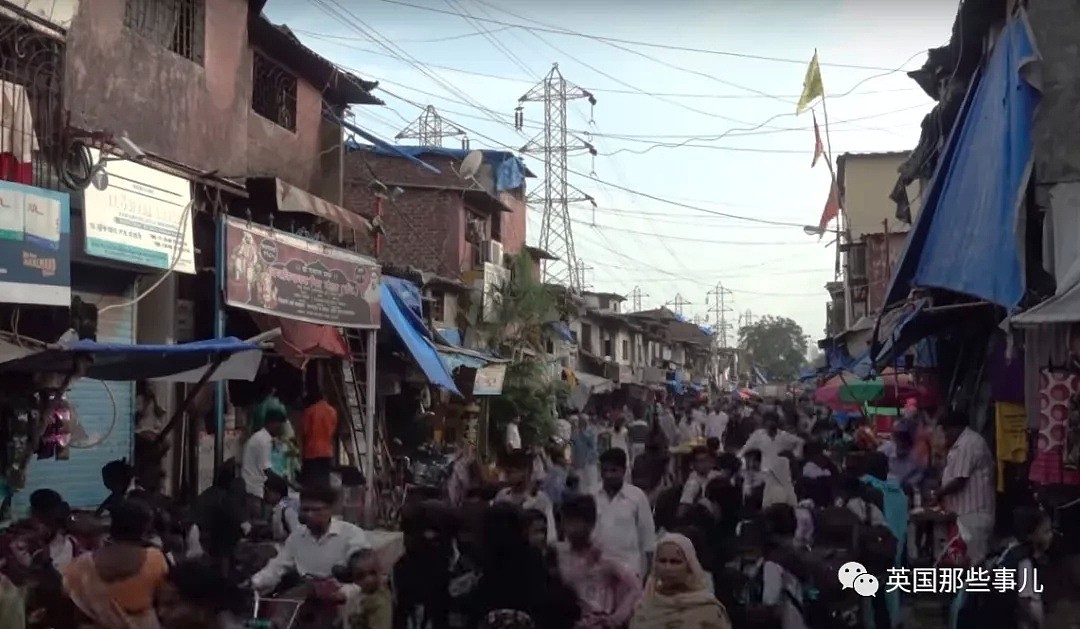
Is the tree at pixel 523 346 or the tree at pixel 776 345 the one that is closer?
the tree at pixel 523 346

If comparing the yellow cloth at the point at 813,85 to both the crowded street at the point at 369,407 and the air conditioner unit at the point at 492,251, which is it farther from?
the air conditioner unit at the point at 492,251

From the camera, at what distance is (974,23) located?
1125 cm

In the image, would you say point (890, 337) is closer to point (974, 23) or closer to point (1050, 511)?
point (974, 23)

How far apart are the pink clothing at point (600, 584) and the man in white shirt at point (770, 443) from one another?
4531 mm

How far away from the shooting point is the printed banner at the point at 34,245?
886cm

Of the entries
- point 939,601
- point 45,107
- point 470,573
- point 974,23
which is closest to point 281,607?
point 470,573

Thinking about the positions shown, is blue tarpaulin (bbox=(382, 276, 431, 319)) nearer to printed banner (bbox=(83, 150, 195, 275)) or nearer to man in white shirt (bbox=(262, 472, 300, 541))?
printed banner (bbox=(83, 150, 195, 275))

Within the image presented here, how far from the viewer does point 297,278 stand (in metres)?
13.2

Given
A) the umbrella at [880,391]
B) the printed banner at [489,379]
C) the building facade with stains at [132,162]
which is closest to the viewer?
the building facade with stains at [132,162]

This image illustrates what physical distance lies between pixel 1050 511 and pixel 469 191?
20.6 metres

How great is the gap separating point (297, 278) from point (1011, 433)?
7767mm

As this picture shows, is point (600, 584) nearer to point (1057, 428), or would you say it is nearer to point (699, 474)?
point (699, 474)

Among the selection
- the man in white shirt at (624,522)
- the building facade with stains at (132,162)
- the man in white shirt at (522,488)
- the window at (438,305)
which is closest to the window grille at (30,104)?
the building facade with stains at (132,162)

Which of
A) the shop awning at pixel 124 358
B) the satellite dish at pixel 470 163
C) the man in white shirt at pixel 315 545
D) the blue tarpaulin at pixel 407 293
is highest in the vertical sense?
the satellite dish at pixel 470 163
